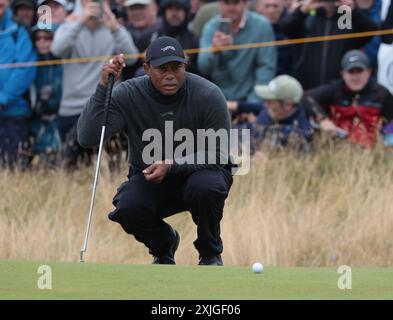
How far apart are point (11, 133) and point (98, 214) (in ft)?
4.61

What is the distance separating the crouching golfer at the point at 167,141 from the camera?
31.6 ft

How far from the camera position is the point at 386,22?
48.5ft

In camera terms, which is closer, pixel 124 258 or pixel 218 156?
pixel 218 156

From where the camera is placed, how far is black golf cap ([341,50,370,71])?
1412cm

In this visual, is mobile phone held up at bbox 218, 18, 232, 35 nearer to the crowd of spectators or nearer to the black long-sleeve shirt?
the crowd of spectators

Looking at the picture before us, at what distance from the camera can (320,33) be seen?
14789 mm

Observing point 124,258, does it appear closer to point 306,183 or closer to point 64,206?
point 64,206

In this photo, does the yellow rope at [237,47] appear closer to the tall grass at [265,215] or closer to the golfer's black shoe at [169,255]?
the tall grass at [265,215]

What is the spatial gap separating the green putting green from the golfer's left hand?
0.82 meters

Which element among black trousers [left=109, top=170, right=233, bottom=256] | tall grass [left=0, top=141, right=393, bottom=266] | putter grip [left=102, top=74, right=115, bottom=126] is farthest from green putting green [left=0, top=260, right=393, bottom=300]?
tall grass [left=0, top=141, right=393, bottom=266]

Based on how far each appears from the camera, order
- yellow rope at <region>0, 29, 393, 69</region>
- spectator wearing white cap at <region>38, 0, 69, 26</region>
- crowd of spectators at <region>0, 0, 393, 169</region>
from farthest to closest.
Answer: spectator wearing white cap at <region>38, 0, 69, 26</region> → yellow rope at <region>0, 29, 393, 69</region> → crowd of spectators at <region>0, 0, 393, 169</region>

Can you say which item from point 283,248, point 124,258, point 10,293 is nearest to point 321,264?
point 283,248
